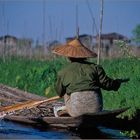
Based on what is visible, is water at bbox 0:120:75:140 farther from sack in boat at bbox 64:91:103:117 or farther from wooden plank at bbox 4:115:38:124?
sack in boat at bbox 64:91:103:117

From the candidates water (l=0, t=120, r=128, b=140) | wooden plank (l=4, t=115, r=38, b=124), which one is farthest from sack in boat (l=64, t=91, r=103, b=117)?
wooden plank (l=4, t=115, r=38, b=124)

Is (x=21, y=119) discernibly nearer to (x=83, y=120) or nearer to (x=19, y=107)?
(x=19, y=107)

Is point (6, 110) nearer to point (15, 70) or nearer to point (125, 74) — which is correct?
point (125, 74)

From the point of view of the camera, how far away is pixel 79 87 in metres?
7.09

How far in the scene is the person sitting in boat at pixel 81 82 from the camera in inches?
279

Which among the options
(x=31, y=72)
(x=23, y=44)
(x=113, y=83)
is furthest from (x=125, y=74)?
(x=23, y=44)

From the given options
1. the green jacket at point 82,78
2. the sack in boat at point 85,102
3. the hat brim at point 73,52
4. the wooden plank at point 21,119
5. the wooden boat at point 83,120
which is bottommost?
the wooden plank at point 21,119

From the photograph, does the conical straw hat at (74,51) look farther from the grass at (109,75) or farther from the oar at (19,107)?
A: the grass at (109,75)

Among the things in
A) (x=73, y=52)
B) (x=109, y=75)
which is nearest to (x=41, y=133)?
(x=73, y=52)

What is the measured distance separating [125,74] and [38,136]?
5.19 m

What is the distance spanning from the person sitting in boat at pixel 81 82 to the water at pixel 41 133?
46cm

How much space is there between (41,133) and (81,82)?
1211 millimetres

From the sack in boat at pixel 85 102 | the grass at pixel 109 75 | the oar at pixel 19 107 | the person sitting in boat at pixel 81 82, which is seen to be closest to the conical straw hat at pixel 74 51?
the person sitting in boat at pixel 81 82

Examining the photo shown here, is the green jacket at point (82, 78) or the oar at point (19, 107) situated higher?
the green jacket at point (82, 78)
